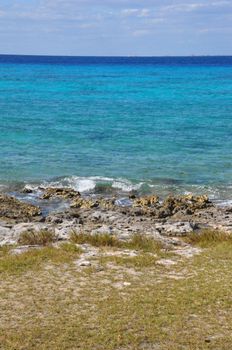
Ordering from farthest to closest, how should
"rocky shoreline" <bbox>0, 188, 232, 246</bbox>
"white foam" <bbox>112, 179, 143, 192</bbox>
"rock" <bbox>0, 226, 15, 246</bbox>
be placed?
"white foam" <bbox>112, 179, 143, 192</bbox> → "rocky shoreline" <bbox>0, 188, 232, 246</bbox> → "rock" <bbox>0, 226, 15, 246</bbox>

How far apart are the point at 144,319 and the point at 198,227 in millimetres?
11275

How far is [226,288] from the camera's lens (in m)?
13.8

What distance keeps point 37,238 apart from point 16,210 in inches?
287

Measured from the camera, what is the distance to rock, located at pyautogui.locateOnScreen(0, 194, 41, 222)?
24.5m

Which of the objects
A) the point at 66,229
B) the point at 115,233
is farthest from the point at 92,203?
the point at 115,233

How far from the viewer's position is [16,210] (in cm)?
2542

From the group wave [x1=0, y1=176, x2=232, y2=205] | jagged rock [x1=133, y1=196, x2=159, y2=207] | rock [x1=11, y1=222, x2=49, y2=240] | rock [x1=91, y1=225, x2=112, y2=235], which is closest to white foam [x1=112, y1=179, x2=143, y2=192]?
wave [x1=0, y1=176, x2=232, y2=205]

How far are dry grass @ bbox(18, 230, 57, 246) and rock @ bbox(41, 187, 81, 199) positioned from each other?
9.57 metres

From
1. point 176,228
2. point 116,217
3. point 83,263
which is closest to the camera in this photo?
point 83,263

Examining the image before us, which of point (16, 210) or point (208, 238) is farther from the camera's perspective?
point (16, 210)

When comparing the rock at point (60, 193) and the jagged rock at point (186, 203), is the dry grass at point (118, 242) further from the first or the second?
the rock at point (60, 193)

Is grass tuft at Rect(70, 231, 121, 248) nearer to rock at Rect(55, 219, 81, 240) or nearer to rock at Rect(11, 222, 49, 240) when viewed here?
rock at Rect(55, 219, 81, 240)

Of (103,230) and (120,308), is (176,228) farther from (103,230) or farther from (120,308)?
(120,308)

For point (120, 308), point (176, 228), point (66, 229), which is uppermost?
point (120, 308)
